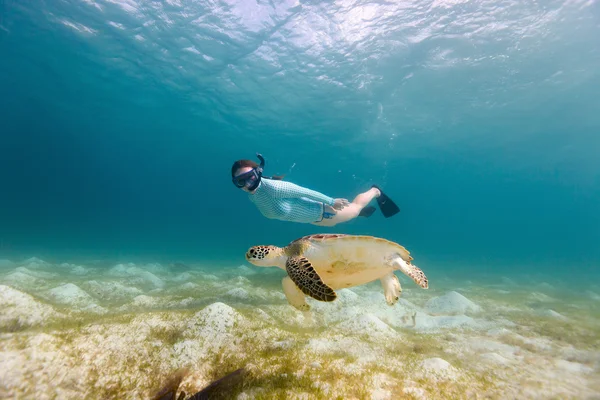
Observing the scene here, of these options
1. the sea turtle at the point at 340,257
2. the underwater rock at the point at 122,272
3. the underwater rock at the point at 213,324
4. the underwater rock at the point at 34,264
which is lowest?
the underwater rock at the point at 34,264

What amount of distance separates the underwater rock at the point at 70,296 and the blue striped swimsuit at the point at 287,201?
397cm

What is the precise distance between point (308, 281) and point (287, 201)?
3.02 meters

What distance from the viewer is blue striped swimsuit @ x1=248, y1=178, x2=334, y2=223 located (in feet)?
18.0

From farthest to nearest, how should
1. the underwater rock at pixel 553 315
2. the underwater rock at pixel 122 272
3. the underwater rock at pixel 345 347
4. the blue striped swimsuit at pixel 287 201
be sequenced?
the underwater rock at pixel 122 272 < the underwater rock at pixel 553 315 < the blue striped swimsuit at pixel 287 201 < the underwater rock at pixel 345 347

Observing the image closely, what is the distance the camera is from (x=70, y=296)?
217 inches

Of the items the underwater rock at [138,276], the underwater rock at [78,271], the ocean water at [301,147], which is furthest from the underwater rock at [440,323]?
the underwater rock at [78,271]

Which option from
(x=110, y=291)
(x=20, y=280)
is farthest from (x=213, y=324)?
(x=20, y=280)

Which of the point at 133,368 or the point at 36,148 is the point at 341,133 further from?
the point at 36,148

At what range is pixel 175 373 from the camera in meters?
2.79

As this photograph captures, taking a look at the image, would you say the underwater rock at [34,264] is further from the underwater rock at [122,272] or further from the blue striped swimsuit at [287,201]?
the blue striped swimsuit at [287,201]

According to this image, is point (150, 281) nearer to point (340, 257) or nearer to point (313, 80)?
point (340, 257)

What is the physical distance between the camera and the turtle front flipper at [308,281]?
2703 millimetres

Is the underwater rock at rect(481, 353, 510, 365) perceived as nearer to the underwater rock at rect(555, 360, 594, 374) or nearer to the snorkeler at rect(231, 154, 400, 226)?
the underwater rock at rect(555, 360, 594, 374)

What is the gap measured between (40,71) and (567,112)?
176 feet
